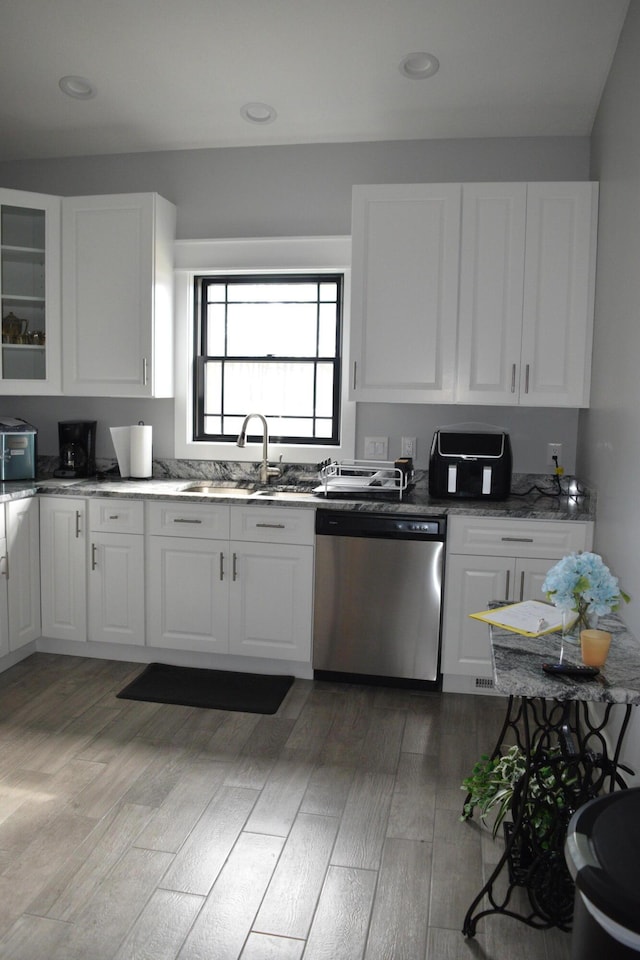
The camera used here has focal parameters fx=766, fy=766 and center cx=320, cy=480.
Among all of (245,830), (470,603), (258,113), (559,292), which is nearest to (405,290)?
(559,292)

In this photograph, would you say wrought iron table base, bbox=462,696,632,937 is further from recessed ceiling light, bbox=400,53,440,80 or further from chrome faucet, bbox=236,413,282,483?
recessed ceiling light, bbox=400,53,440,80

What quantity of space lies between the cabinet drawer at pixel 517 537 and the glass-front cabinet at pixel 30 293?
2.28m

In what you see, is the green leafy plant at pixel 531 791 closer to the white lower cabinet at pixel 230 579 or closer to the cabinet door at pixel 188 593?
the white lower cabinet at pixel 230 579

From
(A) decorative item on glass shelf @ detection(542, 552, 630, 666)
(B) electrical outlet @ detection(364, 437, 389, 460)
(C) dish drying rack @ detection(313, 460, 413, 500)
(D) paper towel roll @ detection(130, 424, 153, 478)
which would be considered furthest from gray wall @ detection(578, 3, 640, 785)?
(D) paper towel roll @ detection(130, 424, 153, 478)

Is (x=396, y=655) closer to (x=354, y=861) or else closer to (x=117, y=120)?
(x=354, y=861)

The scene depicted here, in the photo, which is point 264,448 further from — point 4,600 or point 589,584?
point 589,584

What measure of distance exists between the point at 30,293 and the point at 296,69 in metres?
1.79

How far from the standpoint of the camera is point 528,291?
141 inches

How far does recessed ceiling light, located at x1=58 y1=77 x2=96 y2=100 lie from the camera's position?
3.59 meters

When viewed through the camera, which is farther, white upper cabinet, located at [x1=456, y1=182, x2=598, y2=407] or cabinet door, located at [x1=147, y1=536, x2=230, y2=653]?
cabinet door, located at [x1=147, y1=536, x2=230, y2=653]

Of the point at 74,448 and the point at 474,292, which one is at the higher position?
the point at 474,292

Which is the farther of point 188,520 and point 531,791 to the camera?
point 188,520

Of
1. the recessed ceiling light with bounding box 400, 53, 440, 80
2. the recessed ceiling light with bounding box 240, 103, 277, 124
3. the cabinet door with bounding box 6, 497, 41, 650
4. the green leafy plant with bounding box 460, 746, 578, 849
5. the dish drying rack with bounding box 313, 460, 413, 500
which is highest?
the recessed ceiling light with bounding box 400, 53, 440, 80

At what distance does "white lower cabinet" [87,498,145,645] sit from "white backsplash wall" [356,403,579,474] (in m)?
1.27
